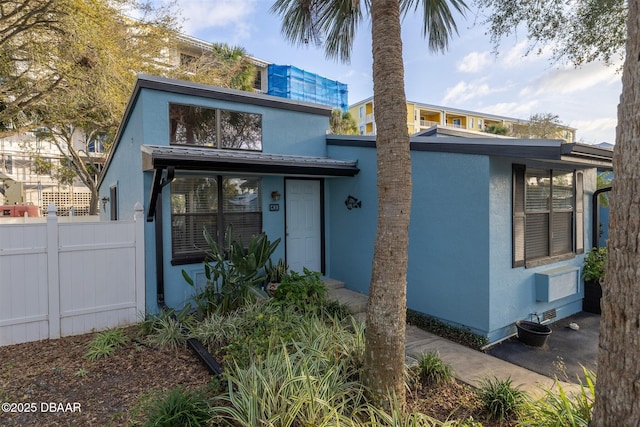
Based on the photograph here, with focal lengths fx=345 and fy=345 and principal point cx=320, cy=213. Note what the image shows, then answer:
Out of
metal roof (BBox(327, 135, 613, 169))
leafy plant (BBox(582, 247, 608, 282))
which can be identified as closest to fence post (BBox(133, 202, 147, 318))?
metal roof (BBox(327, 135, 613, 169))

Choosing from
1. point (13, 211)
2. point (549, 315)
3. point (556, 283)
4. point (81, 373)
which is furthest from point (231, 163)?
point (13, 211)

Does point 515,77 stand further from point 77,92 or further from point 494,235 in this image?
point 77,92

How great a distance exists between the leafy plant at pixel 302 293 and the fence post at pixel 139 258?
2.23 meters

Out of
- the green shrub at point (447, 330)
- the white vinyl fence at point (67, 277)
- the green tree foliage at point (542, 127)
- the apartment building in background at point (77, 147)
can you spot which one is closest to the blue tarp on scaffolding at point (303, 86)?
the apartment building in background at point (77, 147)

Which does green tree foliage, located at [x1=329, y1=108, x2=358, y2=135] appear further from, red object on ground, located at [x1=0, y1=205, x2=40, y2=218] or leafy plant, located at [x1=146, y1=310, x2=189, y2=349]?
red object on ground, located at [x1=0, y1=205, x2=40, y2=218]

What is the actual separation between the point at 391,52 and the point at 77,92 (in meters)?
10.3

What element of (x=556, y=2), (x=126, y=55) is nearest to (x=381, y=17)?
(x=556, y=2)

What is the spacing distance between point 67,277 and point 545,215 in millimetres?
7788

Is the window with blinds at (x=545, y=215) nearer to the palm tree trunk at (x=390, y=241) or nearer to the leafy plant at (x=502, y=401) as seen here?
the leafy plant at (x=502, y=401)

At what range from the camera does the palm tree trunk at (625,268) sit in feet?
5.26

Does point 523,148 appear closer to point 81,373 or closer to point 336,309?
point 336,309

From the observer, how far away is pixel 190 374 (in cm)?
388

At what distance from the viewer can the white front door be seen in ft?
24.4

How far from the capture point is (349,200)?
24.1 feet
